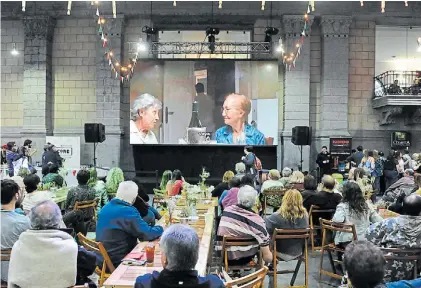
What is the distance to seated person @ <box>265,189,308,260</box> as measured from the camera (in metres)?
4.93

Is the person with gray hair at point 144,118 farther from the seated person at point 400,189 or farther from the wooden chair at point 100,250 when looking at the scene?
the wooden chair at point 100,250

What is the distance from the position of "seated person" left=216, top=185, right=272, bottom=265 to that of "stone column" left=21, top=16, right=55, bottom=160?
1245cm

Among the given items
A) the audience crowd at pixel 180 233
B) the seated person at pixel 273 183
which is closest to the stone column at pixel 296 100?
the seated person at pixel 273 183

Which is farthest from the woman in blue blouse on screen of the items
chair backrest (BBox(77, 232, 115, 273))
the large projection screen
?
chair backrest (BBox(77, 232, 115, 273))

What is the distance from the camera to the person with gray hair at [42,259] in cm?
277

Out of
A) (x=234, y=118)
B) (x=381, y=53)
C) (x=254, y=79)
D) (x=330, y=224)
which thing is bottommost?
(x=330, y=224)

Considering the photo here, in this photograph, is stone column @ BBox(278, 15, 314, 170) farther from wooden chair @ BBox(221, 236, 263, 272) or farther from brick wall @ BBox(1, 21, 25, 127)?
wooden chair @ BBox(221, 236, 263, 272)

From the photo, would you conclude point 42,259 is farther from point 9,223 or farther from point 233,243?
point 233,243

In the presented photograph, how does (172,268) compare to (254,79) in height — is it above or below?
below

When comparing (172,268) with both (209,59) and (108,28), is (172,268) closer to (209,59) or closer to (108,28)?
(209,59)

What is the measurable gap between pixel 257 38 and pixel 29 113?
25.8 feet

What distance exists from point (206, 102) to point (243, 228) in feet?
35.8

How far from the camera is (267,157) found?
15383 mm

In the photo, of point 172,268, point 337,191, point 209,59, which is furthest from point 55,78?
point 172,268
